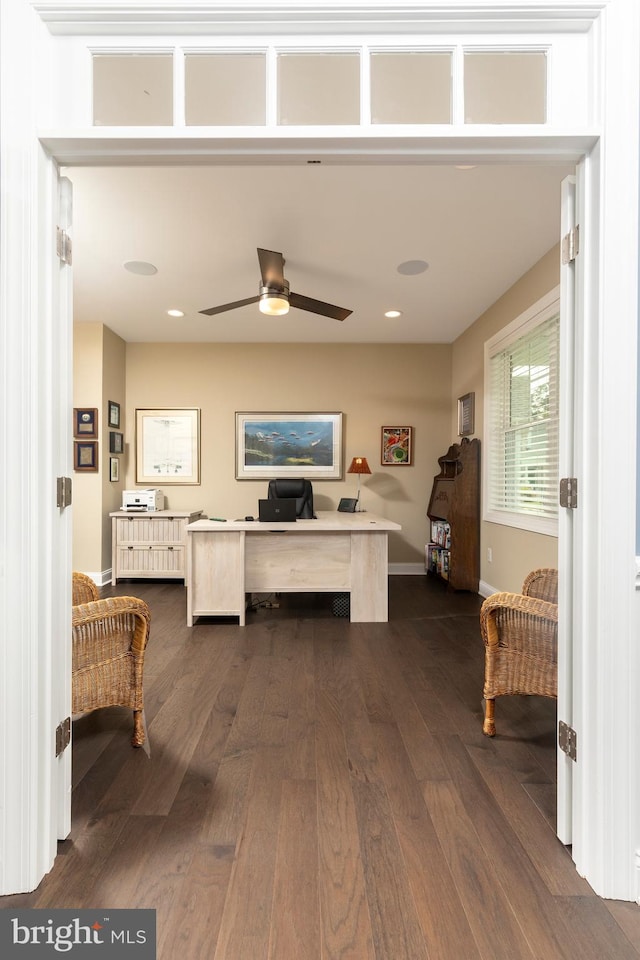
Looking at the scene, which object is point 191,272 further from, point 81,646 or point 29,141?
point 81,646

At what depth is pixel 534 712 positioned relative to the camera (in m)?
2.45

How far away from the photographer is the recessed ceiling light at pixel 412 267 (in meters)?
3.85

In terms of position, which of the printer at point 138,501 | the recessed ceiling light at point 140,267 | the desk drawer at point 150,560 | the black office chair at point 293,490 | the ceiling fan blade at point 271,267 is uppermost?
the recessed ceiling light at point 140,267

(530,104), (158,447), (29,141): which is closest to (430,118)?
(530,104)

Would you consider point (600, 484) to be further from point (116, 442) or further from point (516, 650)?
point (116, 442)

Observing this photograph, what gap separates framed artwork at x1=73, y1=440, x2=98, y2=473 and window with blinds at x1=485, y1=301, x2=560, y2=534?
4.02m

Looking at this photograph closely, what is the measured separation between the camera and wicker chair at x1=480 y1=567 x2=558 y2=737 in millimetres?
2066

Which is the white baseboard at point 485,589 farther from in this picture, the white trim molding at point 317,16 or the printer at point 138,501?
the white trim molding at point 317,16

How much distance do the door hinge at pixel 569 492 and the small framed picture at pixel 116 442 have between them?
512 cm

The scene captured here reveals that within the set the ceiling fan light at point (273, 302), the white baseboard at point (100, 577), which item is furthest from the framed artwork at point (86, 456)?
the ceiling fan light at point (273, 302)

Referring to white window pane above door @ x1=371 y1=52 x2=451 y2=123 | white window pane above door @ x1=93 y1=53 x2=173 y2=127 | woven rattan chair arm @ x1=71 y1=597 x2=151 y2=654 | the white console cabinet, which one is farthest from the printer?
white window pane above door @ x1=371 y1=52 x2=451 y2=123

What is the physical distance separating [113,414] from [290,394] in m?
2.03

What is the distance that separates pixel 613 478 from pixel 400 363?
4953mm

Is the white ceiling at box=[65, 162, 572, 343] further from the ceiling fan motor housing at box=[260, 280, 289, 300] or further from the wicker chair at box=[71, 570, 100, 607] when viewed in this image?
the wicker chair at box=[71, 570, 100, 607]
